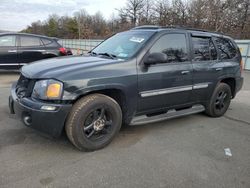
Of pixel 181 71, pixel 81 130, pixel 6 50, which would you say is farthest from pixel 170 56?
pixel 6 50

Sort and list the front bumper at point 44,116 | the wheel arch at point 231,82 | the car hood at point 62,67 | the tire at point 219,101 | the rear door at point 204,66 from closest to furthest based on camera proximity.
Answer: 1. the front bumper at point 44,116
2. the car hood at point 62,67
3. the rear door at point 204,66
4. the tire at point 219,101
5. the wheel arch at point 231,82

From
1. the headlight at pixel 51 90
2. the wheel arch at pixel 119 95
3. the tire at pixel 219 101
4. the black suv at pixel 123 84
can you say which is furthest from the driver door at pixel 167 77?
the headlight at pixel 51 90

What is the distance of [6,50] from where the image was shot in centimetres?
891

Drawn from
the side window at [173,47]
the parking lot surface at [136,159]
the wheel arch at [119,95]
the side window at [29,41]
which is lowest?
the parking lot surface at [136,159]

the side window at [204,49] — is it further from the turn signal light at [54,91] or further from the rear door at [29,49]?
the rear door at [29,49]

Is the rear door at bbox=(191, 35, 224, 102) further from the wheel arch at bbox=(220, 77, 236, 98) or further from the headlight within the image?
the headlight

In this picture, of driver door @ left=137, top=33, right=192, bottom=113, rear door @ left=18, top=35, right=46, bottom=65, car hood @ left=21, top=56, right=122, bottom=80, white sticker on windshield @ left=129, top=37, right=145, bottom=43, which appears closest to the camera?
car hood @ left=21, top=56, right=122, bottom=80

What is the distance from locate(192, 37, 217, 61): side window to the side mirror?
1006mm

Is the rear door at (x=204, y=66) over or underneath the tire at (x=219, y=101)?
over

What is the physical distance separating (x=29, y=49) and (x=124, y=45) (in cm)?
624

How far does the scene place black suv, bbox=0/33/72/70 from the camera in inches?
352

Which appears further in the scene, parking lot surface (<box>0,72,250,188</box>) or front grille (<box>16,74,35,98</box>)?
front grille (<box>16,74,35,98</box>)

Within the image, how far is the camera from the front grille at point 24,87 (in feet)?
10.9

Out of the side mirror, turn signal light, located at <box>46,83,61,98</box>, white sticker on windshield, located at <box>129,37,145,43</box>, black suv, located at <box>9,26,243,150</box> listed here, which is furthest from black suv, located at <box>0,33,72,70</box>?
turn signal light, located at <box>46,83,61,98</box>
